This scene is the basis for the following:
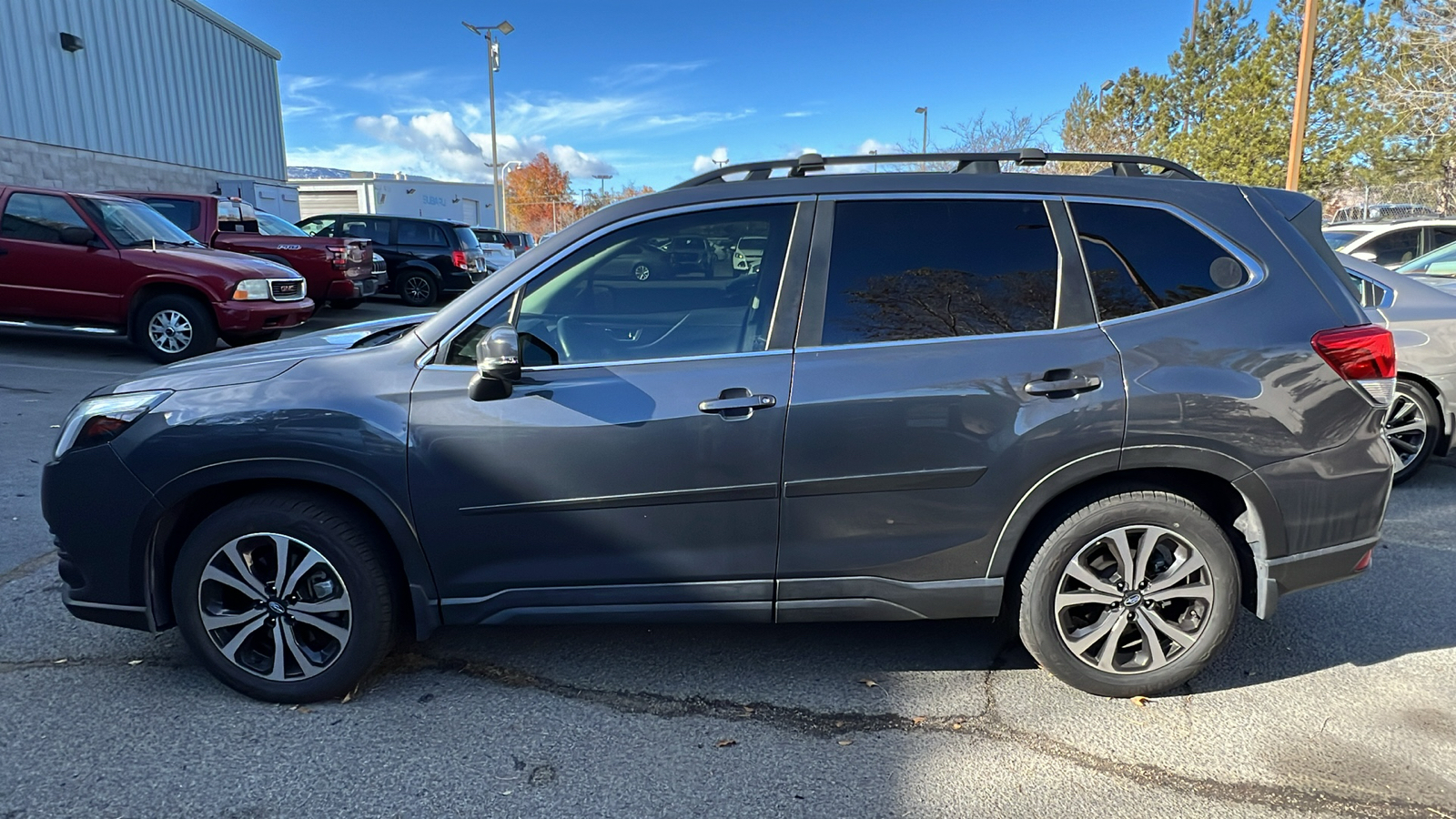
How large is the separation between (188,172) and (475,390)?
2370 centimetres

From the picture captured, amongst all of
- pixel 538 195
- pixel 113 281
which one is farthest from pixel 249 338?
pixel 538 195

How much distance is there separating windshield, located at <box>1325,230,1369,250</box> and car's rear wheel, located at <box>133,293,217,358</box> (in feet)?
39.1

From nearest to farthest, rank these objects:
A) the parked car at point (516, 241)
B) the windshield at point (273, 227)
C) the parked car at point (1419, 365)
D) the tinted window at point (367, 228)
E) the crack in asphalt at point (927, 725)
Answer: the crack in asphalt at point (927, 725)
the parked car at point (1419, 365)
the windshield at point (273, 227)
the tinted window at point (367, 228)
the parked car at point (516, 241)

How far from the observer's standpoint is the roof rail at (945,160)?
3.10 meters

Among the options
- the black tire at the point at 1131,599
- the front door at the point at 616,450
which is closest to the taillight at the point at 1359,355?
the black tire at the point at 1131,599

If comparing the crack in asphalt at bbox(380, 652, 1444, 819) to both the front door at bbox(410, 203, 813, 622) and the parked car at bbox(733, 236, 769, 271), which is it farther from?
the parked car at bbox(733, 236, 769, 271)

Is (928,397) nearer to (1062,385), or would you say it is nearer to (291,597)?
(1062,385)

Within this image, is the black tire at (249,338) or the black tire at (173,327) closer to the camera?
the black tire at (173,327)

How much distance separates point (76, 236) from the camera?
29.6ft

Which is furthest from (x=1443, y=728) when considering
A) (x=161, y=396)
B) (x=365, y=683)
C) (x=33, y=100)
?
(x=33, y=100)

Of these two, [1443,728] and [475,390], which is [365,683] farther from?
[1443,728]

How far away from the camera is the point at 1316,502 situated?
2.88 meters

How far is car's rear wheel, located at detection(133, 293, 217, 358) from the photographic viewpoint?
9.15 metres

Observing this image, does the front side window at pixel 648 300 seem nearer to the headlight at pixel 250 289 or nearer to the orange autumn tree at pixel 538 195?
the headlight at pixel 250 289
